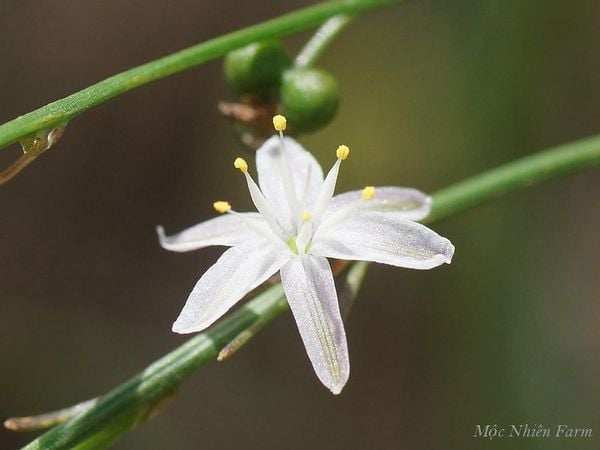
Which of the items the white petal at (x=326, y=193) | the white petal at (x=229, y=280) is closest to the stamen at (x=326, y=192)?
the white petal at (x=326, y=193)

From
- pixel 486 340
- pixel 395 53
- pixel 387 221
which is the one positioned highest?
pixel 395 53

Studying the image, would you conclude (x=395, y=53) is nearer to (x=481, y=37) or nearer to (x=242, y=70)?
(x=481, y=37)

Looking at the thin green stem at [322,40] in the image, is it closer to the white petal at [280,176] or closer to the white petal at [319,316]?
the white petal at [280,176]

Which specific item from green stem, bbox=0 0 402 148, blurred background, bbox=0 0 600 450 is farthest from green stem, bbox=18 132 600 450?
blurred background, bbox=0 0 600 450

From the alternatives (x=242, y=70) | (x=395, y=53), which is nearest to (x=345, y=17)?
(x=242, y=70)

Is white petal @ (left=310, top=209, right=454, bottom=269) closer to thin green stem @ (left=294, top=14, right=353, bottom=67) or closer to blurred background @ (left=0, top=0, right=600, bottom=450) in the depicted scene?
thin green stem @ (left=294, top=14, right=353, bottom=67)

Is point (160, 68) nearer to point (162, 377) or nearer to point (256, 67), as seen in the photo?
point (256, 67)

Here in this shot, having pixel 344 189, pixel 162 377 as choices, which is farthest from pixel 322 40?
pixel 344 189
